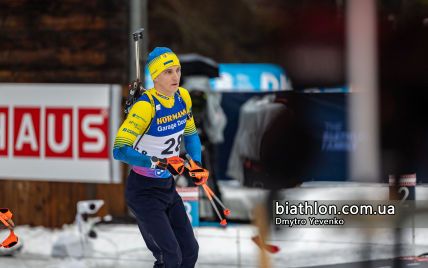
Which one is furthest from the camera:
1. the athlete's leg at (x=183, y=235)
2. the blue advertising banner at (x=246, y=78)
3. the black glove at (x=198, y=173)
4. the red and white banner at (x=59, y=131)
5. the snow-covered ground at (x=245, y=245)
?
the blue advertising banner at (x=246, y=78)

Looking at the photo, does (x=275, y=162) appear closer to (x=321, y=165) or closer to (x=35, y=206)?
(x=321, y=165)

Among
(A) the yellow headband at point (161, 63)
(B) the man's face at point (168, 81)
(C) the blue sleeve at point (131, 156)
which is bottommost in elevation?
(C) the blue sleeve at point (131, 156)

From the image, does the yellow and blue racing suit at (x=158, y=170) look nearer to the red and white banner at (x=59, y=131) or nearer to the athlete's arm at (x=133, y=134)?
the athlete's arm at (x=133, y=134)

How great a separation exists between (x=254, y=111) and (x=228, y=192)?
1121 millimetres

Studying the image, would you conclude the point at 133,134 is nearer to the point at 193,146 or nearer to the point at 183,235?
the point at 193,146

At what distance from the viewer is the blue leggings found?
510 centimetres

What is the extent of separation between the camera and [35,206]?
31.2ft

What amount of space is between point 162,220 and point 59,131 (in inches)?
146

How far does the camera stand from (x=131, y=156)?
4.88m

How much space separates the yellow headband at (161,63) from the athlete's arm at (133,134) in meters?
0.25

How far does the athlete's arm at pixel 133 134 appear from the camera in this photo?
4.88 meters

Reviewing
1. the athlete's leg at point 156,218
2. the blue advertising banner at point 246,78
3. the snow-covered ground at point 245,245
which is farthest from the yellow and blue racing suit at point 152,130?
the blue advertising banner at point 246,78

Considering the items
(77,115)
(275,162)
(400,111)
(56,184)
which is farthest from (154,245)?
(56,184)

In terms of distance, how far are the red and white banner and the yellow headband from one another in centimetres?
338
